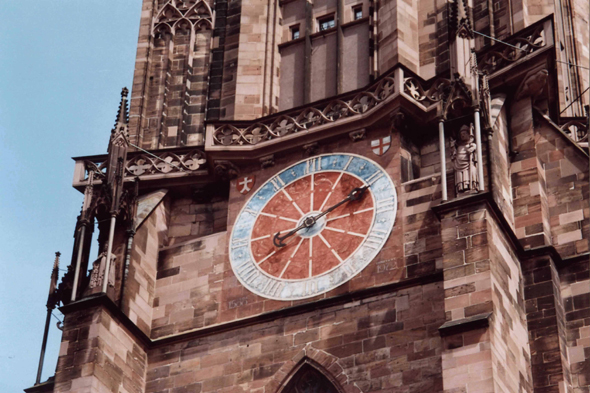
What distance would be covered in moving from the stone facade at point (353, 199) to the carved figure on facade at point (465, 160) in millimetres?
95

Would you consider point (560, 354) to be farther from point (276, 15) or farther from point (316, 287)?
point (276, 15)

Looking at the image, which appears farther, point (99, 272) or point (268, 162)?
point (268, 162)

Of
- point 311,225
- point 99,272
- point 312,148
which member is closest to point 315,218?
point 311,225

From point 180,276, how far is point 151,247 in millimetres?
713

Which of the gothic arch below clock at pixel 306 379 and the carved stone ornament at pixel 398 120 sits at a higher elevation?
the carved stone ornament at pixel 398 120

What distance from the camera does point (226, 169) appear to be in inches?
1028

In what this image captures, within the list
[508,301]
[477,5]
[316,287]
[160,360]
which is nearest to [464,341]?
[508,301]

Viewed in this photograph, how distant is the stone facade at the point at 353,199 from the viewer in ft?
73.6

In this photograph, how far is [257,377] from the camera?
23359mm

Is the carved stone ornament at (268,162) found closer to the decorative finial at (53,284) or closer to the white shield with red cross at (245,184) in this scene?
the white shield with red cross at (245,184)

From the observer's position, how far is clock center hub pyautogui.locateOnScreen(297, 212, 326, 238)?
80.9 ft

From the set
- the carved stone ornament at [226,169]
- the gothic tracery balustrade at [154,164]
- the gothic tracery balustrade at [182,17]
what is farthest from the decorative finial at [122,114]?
the gothic tracery balustrade at [182,17]

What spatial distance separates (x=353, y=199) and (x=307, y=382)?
9.67 feet

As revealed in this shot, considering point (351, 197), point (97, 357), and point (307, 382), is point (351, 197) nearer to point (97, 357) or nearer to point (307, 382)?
point (307, 382)
